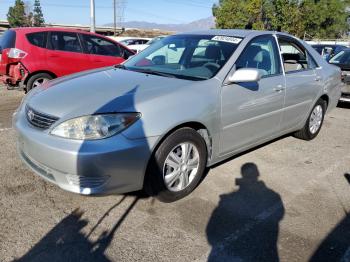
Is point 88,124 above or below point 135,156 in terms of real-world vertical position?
above

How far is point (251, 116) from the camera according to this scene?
4258 millimetres

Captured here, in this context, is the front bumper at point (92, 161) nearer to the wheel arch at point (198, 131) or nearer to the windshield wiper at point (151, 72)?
the wheel arch at point (198, 131)

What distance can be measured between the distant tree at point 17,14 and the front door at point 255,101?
89.0 m

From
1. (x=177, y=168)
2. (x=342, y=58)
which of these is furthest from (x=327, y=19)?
(x=177, y=168)

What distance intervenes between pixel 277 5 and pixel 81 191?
116 ft

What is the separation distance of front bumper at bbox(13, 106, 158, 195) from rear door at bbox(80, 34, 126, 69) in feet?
18.7

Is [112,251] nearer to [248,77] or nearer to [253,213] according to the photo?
[253,213]

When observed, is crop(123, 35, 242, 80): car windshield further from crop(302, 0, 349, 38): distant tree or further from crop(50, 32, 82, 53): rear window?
crop(302, 0, 349, 38): distant tree

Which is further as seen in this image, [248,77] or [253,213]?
[248,77]

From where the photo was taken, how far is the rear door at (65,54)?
8.18 m

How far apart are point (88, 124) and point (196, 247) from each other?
130 cm

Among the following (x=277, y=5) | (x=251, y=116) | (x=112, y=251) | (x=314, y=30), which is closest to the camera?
(x=112, y=251)

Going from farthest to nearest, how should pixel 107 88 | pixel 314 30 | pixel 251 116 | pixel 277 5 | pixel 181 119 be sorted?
1. pixel 314 30
2. pixel 277 5
3. pixel 251 116
4. pixel 107 88
5. pixel 181 119

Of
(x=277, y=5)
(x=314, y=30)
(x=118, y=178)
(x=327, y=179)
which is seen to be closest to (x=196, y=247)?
(x=118, y=178)
